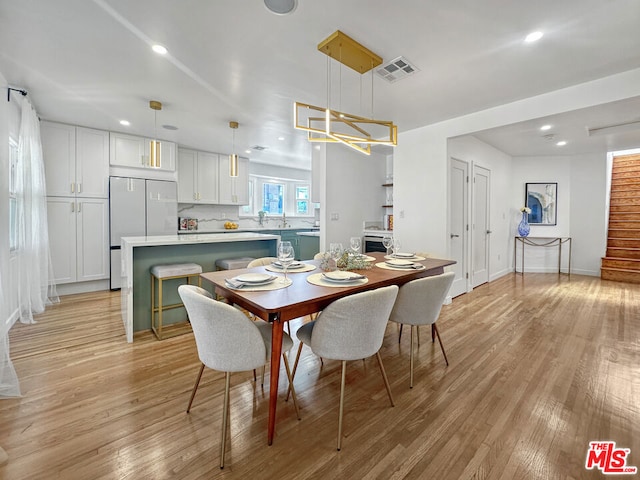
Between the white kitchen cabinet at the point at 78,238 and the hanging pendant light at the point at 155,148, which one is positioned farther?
the white kitchen cabinet at the point at 78,238

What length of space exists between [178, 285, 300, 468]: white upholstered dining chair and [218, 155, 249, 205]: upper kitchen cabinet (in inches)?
190

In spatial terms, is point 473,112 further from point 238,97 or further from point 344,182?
point 238,97

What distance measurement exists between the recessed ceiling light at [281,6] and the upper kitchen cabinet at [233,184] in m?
4.42

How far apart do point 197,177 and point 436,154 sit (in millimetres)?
4311

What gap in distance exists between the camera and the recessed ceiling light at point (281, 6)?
5.90ft

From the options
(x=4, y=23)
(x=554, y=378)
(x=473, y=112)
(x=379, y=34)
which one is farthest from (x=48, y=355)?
(x=473, y=112)

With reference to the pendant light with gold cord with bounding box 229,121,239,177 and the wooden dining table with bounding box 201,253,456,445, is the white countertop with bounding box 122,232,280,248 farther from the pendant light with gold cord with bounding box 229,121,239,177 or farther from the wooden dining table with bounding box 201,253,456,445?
the wooden dining table with bounding box 201,253,456,445

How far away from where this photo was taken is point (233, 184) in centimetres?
615

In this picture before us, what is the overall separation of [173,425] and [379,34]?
9.42ft

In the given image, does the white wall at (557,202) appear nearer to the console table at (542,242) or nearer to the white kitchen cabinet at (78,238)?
the console table at (542,242)

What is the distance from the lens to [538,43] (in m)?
2.21
